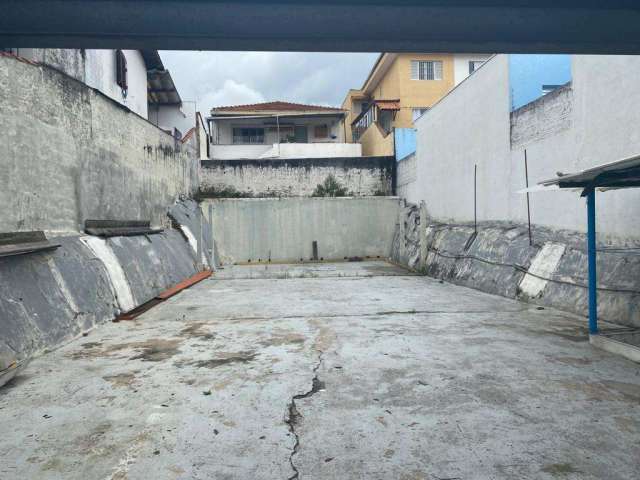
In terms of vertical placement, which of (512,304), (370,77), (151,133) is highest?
(370,77)

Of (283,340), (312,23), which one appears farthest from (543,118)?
(312,23)

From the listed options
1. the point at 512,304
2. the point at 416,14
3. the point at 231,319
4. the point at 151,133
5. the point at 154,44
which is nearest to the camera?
→ the point at 416,14

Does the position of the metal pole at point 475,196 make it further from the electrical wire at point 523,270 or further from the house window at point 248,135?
the house window at point 248,135

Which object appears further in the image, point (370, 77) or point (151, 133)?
point (370, 77)

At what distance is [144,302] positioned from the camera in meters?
7.73

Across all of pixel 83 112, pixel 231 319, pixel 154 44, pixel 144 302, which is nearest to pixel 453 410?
pixel 154 44

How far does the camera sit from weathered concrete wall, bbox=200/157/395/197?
661 inches

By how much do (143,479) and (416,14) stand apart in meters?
2.76

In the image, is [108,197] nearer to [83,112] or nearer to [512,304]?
[83,112]

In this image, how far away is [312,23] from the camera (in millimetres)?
2049

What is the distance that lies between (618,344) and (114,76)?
14.0 metres

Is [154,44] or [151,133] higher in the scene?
[151,133]

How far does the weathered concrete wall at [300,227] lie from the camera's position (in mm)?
15391

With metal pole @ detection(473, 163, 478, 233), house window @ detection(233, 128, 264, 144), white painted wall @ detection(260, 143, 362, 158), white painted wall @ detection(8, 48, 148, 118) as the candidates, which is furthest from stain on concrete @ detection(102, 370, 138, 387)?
house window @ detection(233, 128, 264, 144)
